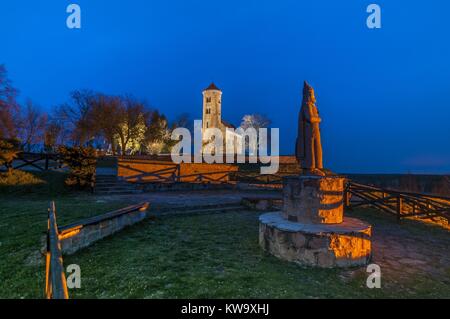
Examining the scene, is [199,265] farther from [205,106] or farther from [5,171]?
[205,106]

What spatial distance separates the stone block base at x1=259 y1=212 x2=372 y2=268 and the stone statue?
152 centimetres

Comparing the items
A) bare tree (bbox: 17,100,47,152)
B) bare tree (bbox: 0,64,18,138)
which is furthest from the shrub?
bare tree (bbox: 17,100,47,152)

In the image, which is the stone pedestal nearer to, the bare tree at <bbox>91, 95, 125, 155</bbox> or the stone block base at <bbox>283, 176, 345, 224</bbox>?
the stone block base at <bbox>283, 176, 345, 224</bbox>

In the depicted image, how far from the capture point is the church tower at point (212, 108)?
6372 centimetres

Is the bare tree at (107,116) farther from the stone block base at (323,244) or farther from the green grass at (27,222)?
the stone block base at (323,244)

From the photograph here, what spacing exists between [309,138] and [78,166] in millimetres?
11502

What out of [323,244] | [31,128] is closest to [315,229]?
[323,244]

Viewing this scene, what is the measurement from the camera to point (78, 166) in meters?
13.2

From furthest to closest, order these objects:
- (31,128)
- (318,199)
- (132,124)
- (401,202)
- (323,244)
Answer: (31,128) → (132,124) → (401,202) → (318,199) → (323,244)

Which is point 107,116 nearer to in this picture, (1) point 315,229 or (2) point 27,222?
(2) point 27,222

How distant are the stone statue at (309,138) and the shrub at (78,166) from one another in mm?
10798

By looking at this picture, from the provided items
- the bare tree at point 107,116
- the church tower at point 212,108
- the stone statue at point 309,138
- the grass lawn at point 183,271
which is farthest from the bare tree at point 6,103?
the church tower at point 212,108

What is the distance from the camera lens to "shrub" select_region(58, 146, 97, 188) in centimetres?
1309
